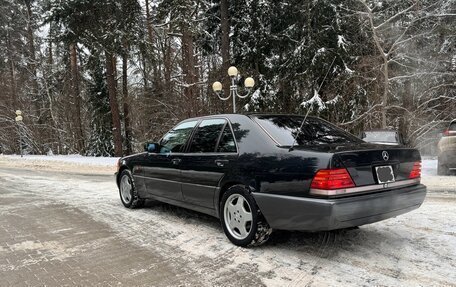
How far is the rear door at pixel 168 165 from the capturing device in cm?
540

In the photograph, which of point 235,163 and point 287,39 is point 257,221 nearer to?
point 235,163

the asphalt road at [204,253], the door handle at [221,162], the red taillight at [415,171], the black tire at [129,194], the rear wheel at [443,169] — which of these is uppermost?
the door handle at [221,162]

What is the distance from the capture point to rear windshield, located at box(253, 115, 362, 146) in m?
4.29

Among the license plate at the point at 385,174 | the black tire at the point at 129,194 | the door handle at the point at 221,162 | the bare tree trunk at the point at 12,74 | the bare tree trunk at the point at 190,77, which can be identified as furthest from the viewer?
the bare tree trunk at the point at 12,74

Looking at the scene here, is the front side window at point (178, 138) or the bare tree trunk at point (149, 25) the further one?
the bare tree trunk at point (149, 25)

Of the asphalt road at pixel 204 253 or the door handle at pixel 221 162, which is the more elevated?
the door handle at pixel 221 162

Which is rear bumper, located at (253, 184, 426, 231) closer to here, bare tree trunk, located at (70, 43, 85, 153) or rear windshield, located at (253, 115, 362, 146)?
rear windshield, located at (253, 115, 362, 146)

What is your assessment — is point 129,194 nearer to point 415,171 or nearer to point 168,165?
point 168,165

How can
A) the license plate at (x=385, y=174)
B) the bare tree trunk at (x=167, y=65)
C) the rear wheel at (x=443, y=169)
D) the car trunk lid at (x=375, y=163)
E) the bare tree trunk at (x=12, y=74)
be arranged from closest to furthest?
1. the car trunk lid at (x=375, y=163)
2. the license plate at (x=385, y=174)
3. the rear wheel at (x=443, y=169)
4. the bare tree trunk at (x=167, y=65)
5. the bare tree trunk at (x=12, y=74)

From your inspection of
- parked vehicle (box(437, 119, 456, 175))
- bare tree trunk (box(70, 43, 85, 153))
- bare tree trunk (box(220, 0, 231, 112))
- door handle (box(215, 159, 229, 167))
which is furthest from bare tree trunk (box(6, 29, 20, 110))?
door handle (box(215, 159, 229, 167))

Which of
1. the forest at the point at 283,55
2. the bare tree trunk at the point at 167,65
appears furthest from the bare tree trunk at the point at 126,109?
the bare tree trunk at the point at 167,65

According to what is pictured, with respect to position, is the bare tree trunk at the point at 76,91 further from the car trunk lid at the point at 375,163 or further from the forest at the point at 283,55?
the car trunk lid at the point at 375,163

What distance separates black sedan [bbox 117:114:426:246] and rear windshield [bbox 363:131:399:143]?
9597 mm

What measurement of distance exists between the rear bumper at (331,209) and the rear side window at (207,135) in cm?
110
